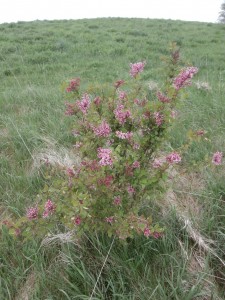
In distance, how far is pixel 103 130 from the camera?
221cm

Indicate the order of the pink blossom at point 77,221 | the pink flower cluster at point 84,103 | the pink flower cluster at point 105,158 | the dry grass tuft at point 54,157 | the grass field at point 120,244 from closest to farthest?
1. the pink flower cluster at point 105,158
2. the pink blossom at point 77,221
3. the grass field at point 120,244
4. the pink flower cluster at point 84,103
5. the dry grass tuft at point 54,157

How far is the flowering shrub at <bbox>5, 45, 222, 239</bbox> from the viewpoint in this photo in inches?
83.4

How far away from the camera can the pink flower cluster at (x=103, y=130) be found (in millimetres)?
2203

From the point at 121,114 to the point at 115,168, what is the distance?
A: 344mm

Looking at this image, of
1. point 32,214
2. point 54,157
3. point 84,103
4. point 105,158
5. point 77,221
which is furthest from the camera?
point 54,157

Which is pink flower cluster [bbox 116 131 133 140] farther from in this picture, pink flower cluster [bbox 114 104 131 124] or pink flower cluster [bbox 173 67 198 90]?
pink flower cluster [bbox 173 67 198 90]

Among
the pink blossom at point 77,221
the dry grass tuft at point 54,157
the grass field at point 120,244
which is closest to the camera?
the pink blossom at point 77,221

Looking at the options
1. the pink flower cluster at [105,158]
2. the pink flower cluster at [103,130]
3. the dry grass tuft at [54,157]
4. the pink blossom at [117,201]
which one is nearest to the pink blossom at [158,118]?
the pink flower cluster at [103,130]

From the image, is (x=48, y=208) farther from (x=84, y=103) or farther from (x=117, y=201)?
(x=84, y=103)

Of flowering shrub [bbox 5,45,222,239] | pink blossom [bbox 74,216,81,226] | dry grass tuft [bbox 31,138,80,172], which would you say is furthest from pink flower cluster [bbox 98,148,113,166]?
dry grass tuft [bbox 31,138,80,172]

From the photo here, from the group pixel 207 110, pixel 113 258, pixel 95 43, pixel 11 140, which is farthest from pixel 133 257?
pixel 95 43

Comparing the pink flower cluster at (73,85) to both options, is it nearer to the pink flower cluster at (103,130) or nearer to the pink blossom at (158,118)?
the pink flower cluster at (103,130)

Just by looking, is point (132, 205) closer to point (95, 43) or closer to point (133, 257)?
point (133, 257)

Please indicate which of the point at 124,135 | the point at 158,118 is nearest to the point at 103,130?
the point at 124,135
